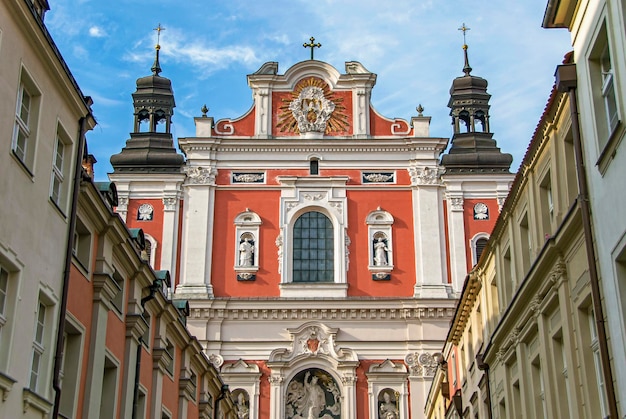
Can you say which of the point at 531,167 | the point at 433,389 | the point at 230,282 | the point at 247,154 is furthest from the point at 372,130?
the point at 531,167

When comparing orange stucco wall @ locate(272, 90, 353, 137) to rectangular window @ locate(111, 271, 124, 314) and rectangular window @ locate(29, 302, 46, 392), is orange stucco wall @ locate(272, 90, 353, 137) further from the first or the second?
rectangular window @ locate(29, 302, 46, 392)

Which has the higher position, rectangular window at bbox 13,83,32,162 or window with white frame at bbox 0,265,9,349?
rectangular window at bbox 13,83,32,162

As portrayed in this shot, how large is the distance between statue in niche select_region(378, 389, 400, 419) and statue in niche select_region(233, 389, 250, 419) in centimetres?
488

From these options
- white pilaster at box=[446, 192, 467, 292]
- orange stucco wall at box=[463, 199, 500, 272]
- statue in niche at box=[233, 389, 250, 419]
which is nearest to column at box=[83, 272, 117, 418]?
statue in niche at box=[233, 389, 250, 419]

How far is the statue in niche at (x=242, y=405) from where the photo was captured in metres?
35.6

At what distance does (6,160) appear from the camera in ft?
40.2

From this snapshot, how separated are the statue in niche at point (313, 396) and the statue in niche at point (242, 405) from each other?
1485mm

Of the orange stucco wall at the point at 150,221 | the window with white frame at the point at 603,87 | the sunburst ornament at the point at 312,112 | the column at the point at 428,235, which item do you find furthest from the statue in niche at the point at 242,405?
the window with white frame at the point at 603,87

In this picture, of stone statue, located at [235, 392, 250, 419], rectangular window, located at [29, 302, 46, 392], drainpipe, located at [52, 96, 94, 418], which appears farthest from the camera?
stone statue, located at [235, 392, 250, 419]

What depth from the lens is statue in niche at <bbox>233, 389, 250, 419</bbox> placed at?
35.6m

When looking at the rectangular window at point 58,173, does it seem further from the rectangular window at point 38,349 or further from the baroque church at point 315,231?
the baroque church at point 315,231

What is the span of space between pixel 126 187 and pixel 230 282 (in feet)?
19.5

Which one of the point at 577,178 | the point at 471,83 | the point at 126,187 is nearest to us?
the point at 577,178

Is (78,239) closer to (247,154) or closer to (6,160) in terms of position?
(6,160)
